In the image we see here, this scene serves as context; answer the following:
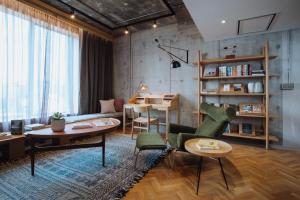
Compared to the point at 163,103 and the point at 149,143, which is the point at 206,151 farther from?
the point at 163,103

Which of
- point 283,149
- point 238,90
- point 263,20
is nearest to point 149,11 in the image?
point 263,20

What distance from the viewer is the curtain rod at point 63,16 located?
11.6 ft

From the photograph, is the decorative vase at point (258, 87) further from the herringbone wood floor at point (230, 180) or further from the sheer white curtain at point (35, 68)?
the sheer white curtain at point (35, 68)

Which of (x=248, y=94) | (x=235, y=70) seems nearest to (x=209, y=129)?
(x=248, y=94)

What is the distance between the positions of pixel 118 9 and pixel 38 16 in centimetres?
171

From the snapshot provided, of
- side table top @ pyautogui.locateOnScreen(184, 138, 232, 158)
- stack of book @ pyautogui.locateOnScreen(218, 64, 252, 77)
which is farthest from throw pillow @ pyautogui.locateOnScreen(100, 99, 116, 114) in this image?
side table top @ pyautogui.locateOnScreen(184, 138, 232, 158)

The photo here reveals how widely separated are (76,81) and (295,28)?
16.8 ft

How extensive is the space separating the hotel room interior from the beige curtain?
Result: 2cm

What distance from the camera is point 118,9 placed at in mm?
3842

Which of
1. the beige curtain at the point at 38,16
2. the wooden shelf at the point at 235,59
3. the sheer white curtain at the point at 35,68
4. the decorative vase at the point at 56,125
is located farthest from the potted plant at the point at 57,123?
the wooden shelf at the point at 235,59

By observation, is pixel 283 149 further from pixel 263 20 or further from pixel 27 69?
pixel 27 69

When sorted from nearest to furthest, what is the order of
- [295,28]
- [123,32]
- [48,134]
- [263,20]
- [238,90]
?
1. [48,134]
2. [263,20]
3. [295,28]
4. [238,90]
5. [123,32]

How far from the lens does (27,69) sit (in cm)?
343

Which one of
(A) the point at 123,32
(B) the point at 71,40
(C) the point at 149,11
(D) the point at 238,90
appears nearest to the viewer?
(D) the point at 238,90
